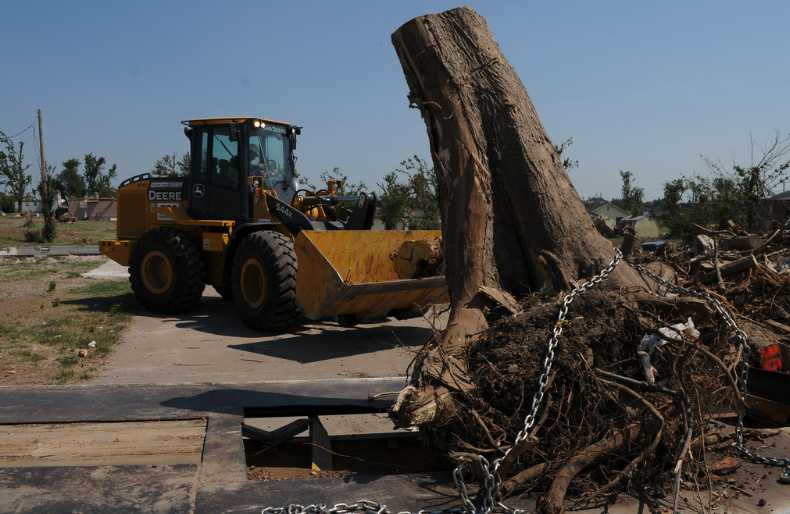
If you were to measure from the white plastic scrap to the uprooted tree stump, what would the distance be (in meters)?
0.05

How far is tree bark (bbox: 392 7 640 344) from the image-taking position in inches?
139

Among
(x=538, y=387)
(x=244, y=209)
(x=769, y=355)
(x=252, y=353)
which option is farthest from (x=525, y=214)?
(x=244, y=209)

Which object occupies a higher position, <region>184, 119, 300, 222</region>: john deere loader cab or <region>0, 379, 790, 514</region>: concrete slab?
<region>184, 119, 300, 222</region>: john deere loader cab

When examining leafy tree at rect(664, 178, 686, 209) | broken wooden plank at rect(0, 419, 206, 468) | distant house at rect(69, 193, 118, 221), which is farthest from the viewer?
distant house at rect(69, 193, 118, 221)

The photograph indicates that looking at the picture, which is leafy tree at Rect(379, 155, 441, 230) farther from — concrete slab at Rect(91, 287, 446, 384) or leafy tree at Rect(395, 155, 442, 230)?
concrete slab at Rect(91, 287, 446, 384)

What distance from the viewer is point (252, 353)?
7.67m

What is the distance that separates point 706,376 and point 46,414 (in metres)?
3.77

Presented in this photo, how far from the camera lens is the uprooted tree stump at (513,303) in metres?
2.71

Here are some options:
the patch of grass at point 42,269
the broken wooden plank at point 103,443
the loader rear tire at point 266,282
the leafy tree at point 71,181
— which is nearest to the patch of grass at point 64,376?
the loader rear tire at point 266,282

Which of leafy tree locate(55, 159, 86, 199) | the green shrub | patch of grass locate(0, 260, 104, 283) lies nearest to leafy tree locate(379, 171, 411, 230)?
patch of grass locate(0, 260, 104, 283)

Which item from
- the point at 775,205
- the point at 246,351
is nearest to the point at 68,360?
the point at 246,351

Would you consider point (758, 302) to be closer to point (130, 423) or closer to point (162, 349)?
point (130, 423)

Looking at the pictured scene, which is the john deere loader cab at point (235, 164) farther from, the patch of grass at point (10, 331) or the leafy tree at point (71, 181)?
the leafy tree at point (71, 181)

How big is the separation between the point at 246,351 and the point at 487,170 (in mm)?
5085
